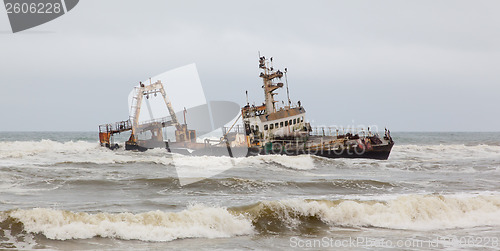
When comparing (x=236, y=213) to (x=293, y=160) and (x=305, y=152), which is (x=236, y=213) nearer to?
(x=293, y=160)

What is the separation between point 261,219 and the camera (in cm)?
1188

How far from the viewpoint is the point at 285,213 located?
40.3 ft

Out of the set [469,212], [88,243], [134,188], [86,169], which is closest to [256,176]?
[134,188]

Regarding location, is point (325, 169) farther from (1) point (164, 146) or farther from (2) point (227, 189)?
(1) point (164, 146)

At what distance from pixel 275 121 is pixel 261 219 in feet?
70.1

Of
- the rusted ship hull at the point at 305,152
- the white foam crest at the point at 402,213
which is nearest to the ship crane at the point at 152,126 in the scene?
the rusted ship hull at the point at 305,152

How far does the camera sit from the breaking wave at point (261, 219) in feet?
33.0

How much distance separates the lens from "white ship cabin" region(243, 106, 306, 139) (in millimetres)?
32469

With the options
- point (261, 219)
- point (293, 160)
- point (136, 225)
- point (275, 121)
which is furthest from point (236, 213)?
point (275, 121)

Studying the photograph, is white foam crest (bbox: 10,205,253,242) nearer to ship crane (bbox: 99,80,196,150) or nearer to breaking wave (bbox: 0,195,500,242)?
breaking wave (bbox: 0,195,500,242)

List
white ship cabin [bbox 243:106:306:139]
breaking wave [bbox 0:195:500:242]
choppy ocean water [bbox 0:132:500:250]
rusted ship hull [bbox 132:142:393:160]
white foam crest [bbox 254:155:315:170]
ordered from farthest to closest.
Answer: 1. white ship cabin [bbox 243:106:306:139]
2. rusted ship hull [bbox 132:142:393:160]
3. white foam crest [bbox 254:155:315:170]
4. breaking wave [bbox 0:195:500:242]
5. choppy ocean water [bbox 0:132:500:250]

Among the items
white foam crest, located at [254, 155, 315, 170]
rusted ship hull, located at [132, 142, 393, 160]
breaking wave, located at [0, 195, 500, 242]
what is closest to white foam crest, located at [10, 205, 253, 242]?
breaking wave, located at [0, 195, 500, 242]

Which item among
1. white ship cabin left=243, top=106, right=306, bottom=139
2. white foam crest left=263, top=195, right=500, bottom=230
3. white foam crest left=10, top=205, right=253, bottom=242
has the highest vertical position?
white ship cabin left=243, top=106, right=306, bottom=139

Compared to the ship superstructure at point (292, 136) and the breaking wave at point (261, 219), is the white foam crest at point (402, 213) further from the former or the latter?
the ship superstructure at point (292, 136)
